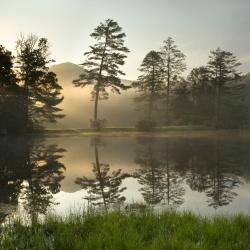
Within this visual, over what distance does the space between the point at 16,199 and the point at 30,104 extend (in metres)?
35.4

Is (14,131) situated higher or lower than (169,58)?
lower

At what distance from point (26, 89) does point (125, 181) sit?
1275 inches

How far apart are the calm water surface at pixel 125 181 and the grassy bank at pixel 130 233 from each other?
1.87m

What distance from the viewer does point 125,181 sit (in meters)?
15.3

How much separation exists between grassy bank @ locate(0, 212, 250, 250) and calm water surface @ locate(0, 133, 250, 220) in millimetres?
1872

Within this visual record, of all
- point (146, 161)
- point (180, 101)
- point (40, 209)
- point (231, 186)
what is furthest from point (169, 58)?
point (40, 209)

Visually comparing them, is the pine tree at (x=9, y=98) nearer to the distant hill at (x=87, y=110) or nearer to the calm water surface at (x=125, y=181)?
the calm water surface at (x=125, y=181)

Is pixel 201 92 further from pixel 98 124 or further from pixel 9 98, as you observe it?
pixel 9 98

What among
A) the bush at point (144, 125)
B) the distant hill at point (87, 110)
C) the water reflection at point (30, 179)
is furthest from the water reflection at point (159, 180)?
the distant hill at point (87, 110)

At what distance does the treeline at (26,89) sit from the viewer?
41.6m

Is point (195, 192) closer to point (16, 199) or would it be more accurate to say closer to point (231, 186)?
point (231, 186)

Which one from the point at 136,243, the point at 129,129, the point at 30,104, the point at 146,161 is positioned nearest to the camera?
the point at 136,243

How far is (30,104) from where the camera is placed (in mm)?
45844

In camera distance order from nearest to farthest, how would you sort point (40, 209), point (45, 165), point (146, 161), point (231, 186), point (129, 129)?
point (40, 209)
point (231, 186)
point (45, 165)
point (146, 161)
point (129, 129)
